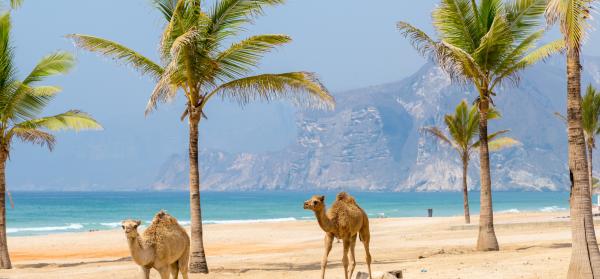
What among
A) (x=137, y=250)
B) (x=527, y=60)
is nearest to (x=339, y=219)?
(x=137, y=250)

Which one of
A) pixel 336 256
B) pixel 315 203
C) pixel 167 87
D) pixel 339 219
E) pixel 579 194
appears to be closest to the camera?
pixel 579 194

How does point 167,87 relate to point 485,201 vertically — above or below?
above

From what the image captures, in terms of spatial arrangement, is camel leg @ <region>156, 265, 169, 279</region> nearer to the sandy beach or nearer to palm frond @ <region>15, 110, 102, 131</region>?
the sandy beach

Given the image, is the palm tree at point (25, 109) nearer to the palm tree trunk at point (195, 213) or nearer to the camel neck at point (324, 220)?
the palm tree trunk at point (195, 213)

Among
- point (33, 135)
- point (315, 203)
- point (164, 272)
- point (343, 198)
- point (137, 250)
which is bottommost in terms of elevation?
point (164, 272)

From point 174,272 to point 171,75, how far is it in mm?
5300

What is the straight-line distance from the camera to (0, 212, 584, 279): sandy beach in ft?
56.7

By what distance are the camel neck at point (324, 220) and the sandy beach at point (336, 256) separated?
2.91m

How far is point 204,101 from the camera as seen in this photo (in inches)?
749

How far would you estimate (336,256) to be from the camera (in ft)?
80.9

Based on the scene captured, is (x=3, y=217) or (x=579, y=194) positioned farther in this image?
(x=3, y=217)

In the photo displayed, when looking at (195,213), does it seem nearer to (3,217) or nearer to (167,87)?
(167,87)

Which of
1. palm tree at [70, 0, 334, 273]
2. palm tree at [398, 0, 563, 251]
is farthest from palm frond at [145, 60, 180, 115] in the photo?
palm tree at [398, 0, 563, 251]

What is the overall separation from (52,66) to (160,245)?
10.8 meters
